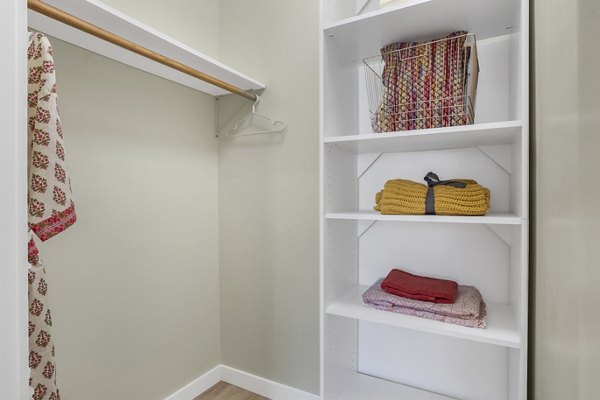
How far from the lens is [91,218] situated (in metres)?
1.33

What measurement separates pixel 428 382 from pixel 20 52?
1.76 meters

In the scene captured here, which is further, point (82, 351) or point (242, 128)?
point (242, 128)

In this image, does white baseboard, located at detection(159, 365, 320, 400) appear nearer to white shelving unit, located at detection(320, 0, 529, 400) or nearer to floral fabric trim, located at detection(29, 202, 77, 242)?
white shelving unit, located at detection(320, 0, 529, 400)

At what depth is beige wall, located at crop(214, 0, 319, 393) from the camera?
1.68 meters

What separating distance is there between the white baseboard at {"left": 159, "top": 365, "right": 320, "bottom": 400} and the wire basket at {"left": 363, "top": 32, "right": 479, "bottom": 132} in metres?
1.41

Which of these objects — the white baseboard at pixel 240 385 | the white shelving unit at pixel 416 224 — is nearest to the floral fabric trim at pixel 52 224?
the white shelving unit at pixel 416 224

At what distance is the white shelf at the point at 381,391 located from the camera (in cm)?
140

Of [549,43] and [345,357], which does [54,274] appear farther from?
[549,43]

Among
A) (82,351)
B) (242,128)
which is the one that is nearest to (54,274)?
(82,351)

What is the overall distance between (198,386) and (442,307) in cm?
140

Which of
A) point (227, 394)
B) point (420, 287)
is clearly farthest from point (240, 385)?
point (420, 287)

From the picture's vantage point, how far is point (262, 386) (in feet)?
5.98

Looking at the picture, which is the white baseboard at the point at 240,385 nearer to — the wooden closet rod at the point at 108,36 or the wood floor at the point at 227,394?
the wood floor at the point at 227,394

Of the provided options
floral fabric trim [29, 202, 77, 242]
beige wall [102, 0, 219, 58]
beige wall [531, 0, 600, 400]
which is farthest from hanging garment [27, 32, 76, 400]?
beige wall [531, 0, 600, 400]
